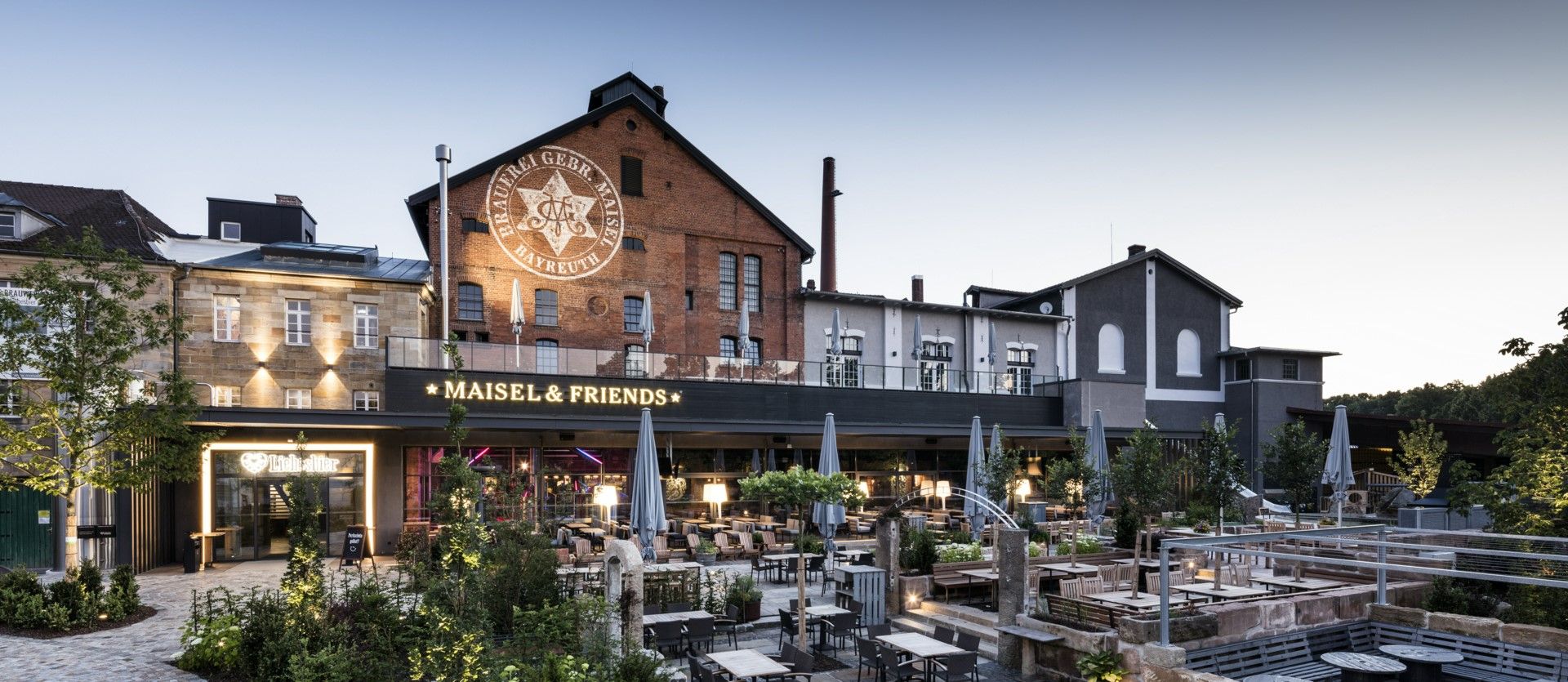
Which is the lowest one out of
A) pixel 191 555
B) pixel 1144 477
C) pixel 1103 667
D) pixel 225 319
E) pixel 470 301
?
pixel 191 555

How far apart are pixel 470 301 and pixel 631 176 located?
671cm

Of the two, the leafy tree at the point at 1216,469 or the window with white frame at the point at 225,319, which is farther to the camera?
the window with white frame at the point at 225,319

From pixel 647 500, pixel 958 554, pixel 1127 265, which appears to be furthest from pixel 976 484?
pixel 1127 265

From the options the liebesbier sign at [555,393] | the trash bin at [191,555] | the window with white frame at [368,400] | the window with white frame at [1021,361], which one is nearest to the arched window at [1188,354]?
the window with white frame at [1021,361]

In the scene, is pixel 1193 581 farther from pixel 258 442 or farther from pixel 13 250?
pixel 13 250

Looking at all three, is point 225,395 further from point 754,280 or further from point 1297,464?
point 1297,464

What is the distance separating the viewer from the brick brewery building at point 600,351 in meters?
21.8

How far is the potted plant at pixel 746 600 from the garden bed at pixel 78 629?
33.1ft

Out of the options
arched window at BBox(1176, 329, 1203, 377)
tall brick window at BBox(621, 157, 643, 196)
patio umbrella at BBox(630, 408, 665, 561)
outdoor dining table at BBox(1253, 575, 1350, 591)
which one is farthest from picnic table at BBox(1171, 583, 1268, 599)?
arched window at BBox(1176, 329, 1203, 377)

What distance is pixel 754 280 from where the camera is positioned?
100 feet

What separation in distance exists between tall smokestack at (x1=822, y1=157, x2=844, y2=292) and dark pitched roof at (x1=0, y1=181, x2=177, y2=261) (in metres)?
23.5

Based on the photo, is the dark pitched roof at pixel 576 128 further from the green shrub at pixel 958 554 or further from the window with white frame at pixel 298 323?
the green shrub at pixel 958 554

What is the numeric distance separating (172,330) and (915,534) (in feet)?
48.7

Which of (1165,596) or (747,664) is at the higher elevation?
(1165,596)
